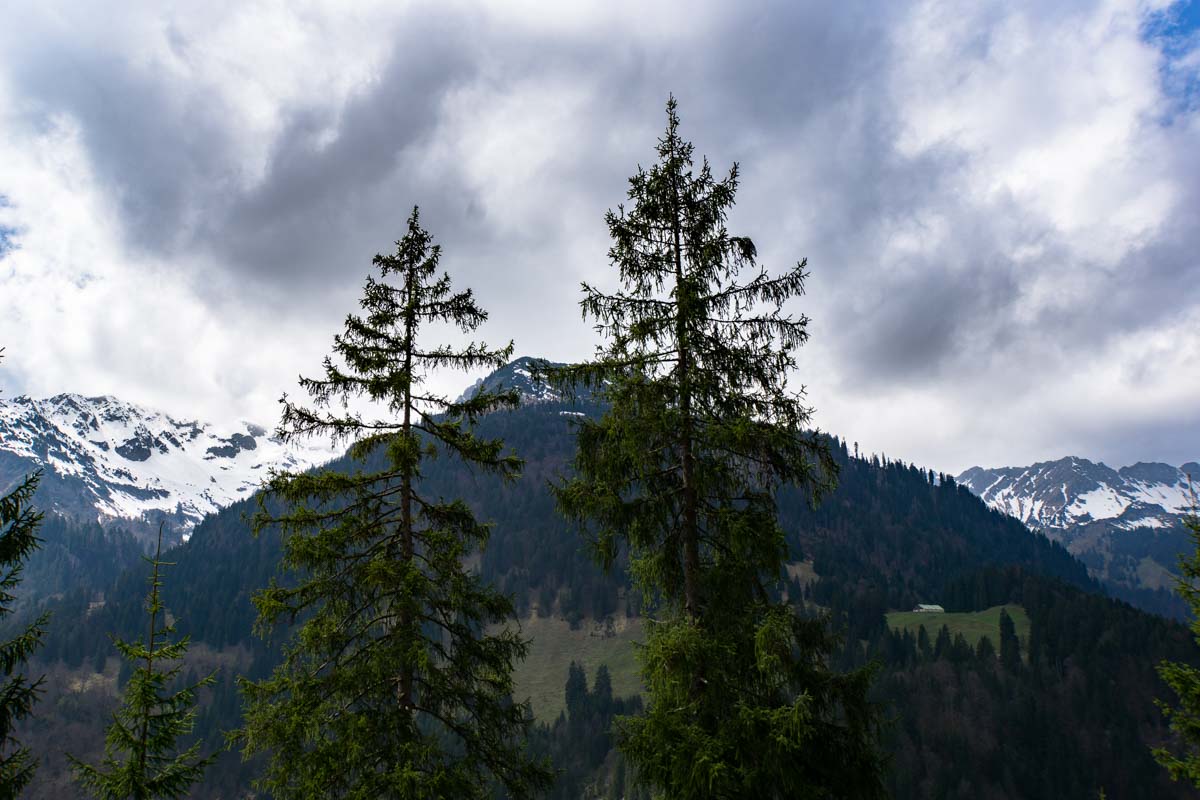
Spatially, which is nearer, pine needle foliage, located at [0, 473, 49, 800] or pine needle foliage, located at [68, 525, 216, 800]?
pine needle foliage, located at [68, 525, 216, 800]

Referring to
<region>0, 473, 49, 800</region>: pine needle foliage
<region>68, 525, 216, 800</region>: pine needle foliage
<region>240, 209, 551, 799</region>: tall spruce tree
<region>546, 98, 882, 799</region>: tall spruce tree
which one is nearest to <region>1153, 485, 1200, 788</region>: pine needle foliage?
<region>546, 98, 882, 799</region>: tall spruce tree

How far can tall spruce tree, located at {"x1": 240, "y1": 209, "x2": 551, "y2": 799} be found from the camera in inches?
547

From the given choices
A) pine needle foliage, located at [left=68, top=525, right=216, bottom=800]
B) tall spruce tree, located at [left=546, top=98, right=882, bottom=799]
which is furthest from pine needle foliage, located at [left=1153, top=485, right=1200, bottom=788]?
pine needle foliage, located at [left=68, top=525, right=216, bottom=800]

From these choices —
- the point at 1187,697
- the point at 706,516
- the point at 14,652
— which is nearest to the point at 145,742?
the point at 14,652

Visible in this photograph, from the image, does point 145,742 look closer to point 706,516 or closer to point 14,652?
point 14,652

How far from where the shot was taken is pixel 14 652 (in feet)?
46.0

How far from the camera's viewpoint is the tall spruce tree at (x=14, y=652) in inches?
519

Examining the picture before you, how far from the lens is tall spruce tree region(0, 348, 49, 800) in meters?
13.2

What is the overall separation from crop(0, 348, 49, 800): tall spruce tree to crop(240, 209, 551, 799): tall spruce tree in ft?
13.0

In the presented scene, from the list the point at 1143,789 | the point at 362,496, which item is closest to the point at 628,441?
the point at 362,496

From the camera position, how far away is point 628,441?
13.5 meters

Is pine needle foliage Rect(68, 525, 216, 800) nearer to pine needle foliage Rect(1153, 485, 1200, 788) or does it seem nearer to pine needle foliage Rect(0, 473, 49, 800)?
pine needle foliage Rect(0, 473, 49, 800)

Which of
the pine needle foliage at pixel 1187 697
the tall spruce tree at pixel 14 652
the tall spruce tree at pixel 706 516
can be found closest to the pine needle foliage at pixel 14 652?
the tall spruce tree at pixel 14 652

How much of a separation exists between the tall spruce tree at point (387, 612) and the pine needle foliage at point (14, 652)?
156 inches
